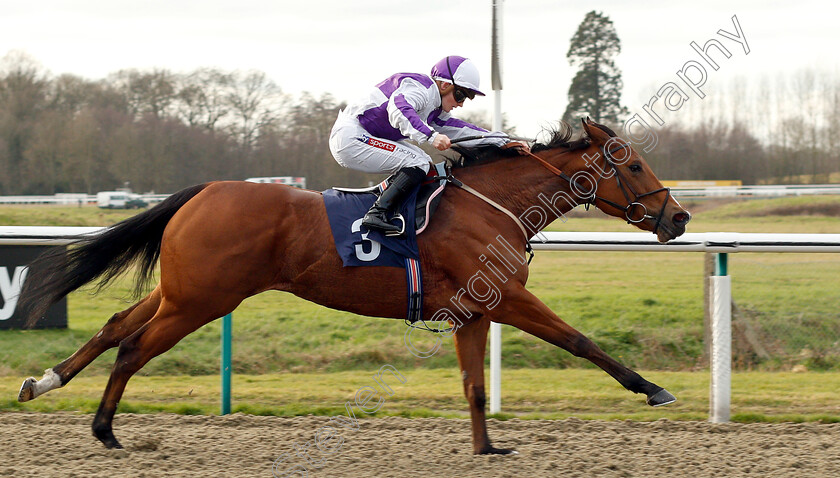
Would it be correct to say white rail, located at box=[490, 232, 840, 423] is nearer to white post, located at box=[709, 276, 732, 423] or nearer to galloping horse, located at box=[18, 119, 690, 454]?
white post, located at box=[709, 276, 732, 423]

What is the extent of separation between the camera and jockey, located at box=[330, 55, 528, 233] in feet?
12.7

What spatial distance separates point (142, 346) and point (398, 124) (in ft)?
5.39

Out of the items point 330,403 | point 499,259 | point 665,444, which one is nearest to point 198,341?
point 330,403

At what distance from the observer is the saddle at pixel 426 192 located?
3904 mm

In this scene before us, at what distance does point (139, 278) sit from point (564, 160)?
2.38 m

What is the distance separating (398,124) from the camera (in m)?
3.89

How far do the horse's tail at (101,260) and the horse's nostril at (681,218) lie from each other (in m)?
2.63

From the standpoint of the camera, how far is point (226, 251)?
3801mm

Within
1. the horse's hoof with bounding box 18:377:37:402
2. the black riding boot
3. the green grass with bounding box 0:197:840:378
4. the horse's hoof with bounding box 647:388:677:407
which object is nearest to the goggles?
the black riding boot

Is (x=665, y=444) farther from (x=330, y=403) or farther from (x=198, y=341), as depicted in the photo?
(x=198, y=341)

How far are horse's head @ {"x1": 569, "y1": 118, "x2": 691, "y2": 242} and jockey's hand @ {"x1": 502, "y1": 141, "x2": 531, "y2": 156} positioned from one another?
0.27m

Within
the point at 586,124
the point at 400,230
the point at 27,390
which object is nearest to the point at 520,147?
the point at 586,124

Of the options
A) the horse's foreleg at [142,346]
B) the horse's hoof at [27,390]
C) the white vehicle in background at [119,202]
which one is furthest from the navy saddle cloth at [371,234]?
the white vehicle in background at [119,202]

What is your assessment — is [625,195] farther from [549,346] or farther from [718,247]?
Answer: [549,346]
